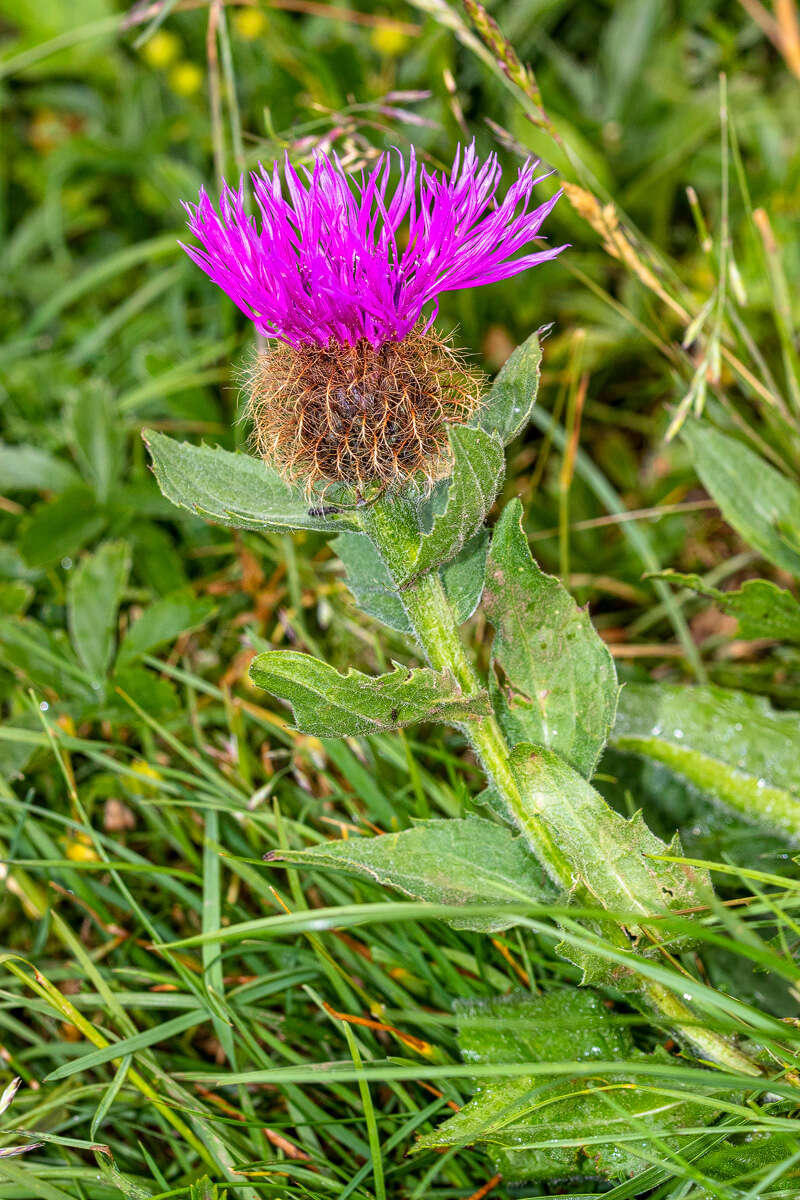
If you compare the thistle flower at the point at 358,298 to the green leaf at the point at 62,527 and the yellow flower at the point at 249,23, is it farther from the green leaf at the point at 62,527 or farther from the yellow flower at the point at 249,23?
the yellow flower at the point at 249,23

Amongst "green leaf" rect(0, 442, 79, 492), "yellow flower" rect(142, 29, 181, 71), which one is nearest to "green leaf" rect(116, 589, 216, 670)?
"green leaf" rect(0, 442, 79, 492)

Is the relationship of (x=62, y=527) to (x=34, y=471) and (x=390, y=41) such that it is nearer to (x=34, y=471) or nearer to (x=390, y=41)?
(x=34, y=471)

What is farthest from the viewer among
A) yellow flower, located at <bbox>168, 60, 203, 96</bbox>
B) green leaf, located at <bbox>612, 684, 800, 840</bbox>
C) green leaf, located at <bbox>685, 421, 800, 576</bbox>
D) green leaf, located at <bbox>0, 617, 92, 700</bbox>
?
yellow flower, located at <bbox>168, 60, 203, 96</bbox>

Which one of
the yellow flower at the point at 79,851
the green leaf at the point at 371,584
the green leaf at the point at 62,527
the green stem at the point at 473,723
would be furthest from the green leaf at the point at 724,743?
the green leaf at the point at 62,527

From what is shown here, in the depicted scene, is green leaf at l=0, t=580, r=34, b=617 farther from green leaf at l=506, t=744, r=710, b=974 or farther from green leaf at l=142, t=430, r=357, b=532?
green leaf at l=506, t=744, r=710, b=974

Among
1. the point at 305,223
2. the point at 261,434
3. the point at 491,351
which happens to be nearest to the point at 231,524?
the point at 261,434

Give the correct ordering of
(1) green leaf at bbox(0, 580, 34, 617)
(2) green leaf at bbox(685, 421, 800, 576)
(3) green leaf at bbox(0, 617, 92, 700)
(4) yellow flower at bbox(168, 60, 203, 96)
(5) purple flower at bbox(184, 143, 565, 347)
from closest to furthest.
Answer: (5) purple flower at bbox(184, 143, 565, 347), (2) green leaf at bbox(685, 421, 800, 576), (3) green leaf at bbox(0, 617, 92, 700), (1) green leaf at bbox(0, 580, 34, 617), (4) yellow flower at bbox(168, 60, 203, 96)

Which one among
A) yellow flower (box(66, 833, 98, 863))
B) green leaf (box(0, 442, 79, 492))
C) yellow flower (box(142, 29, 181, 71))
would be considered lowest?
yellow flower (box(66, 833, 98, 863))
